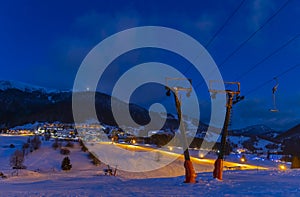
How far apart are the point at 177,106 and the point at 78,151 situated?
56686mm

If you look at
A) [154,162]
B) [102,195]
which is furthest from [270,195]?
[154,162]

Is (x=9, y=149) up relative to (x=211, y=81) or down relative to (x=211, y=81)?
down

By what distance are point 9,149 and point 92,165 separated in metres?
30.7

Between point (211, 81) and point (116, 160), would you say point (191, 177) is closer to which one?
point (211, 81)

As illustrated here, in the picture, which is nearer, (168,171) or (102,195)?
(102,195)

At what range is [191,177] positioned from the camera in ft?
71.9

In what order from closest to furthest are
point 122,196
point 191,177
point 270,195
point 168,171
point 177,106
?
point 270,195
point 122,196
point 191,177
point 177,106
point 168,171

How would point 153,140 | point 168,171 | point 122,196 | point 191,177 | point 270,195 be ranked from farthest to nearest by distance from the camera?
point 153,140
point 168,171
point 191,177
point 122,196
point 270,195

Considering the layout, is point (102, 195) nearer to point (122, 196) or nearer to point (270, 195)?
point (122, 196)

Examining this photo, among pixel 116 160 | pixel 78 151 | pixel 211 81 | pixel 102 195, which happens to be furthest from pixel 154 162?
pixel 102 195

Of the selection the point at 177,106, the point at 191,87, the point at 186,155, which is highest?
the point at 191,87

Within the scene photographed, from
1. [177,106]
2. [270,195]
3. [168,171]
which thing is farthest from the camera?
[168,171]

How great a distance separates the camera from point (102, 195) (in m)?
16.5

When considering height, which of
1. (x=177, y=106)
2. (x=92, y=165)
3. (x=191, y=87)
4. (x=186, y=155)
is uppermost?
(x=191, y=87)
